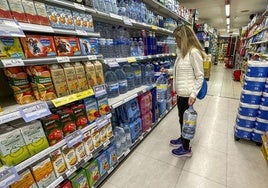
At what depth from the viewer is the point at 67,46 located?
1.26 m

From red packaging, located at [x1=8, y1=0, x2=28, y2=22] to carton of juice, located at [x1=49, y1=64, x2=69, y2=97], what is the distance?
1.13 feet

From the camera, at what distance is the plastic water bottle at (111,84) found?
1.98m

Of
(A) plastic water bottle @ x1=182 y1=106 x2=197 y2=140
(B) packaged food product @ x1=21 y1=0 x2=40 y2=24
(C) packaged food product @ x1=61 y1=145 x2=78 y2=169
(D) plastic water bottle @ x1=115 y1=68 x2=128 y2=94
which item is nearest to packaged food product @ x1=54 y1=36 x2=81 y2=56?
(B) packaged food product @ x1=21 y1=0 x2=40 y2=24

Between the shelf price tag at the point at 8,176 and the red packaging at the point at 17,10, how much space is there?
924 millimetres

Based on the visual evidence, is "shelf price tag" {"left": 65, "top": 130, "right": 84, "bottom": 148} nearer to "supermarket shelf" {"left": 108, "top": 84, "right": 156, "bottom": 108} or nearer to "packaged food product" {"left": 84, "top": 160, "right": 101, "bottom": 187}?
"packaged food product" {"left": 84, "top": 160, "right": 101, "bottom": 187}

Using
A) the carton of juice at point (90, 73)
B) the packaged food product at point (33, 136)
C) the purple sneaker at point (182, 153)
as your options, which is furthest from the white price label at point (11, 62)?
the purple sneaker at point (182, 153)

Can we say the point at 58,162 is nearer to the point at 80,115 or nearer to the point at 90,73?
the point at 80,115

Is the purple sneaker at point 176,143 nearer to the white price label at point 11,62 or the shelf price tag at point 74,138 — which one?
the shelf price tag at point 74,138

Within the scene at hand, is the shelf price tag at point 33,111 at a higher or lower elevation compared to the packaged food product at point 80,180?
higher

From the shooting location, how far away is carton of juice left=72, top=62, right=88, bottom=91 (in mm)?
1329

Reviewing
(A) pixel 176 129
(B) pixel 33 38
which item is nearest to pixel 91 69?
(B) pixel 33 38

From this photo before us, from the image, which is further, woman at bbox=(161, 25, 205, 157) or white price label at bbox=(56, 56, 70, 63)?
woman at bbox=(161, 25, 205, 157)

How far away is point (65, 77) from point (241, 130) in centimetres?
257

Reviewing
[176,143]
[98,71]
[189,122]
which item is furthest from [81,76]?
[176,143]
